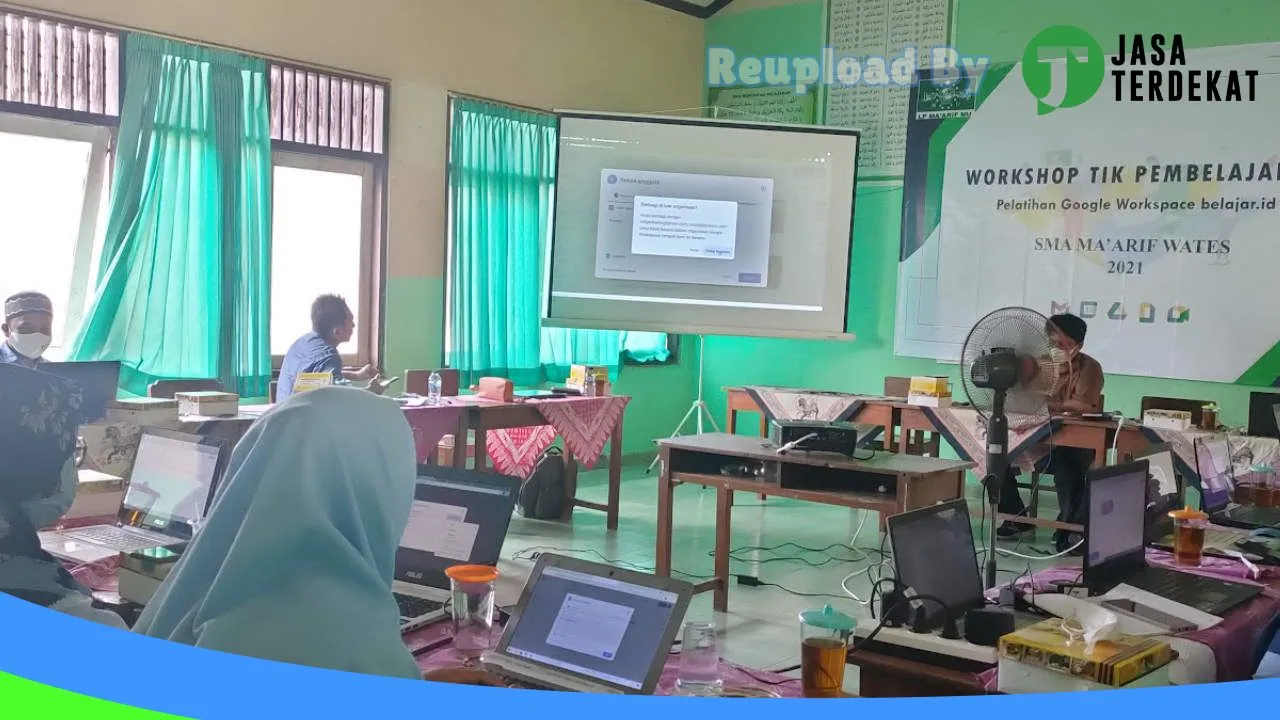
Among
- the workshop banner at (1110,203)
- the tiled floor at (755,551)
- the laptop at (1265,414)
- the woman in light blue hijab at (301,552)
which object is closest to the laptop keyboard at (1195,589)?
the tiled floor at (755,551)

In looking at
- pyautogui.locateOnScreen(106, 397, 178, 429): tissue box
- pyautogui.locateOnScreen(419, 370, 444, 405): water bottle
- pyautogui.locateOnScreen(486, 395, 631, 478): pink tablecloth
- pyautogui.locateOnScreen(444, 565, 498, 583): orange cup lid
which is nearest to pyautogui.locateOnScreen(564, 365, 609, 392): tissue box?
pyautogui.locateOnScreen(486, 395, 631, 478): pink tablecloth

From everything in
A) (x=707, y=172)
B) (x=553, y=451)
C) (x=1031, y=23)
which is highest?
(x=1031, y=23)

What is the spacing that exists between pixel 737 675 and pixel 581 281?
4.60 m

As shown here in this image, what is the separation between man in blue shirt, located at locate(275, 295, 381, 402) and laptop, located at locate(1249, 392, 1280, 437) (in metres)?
3.85

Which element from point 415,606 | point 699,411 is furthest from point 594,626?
point 699,411

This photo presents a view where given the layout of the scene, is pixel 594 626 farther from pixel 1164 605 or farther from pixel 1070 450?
pixel 1070 450

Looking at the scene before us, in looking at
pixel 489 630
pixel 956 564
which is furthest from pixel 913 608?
pixel 489 630

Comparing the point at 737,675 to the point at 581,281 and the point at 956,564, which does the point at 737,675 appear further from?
the point at 581,281

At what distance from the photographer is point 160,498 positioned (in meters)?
2.83

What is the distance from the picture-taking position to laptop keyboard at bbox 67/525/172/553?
8.63ft

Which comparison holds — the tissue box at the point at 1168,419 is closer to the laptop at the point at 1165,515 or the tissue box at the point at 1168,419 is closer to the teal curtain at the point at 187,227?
the laptop at the point at 1165,515

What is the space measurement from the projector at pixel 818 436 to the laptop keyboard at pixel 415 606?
87.7 inches

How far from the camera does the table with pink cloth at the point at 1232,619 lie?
216 centimetres

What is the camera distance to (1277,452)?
15.0 ft
